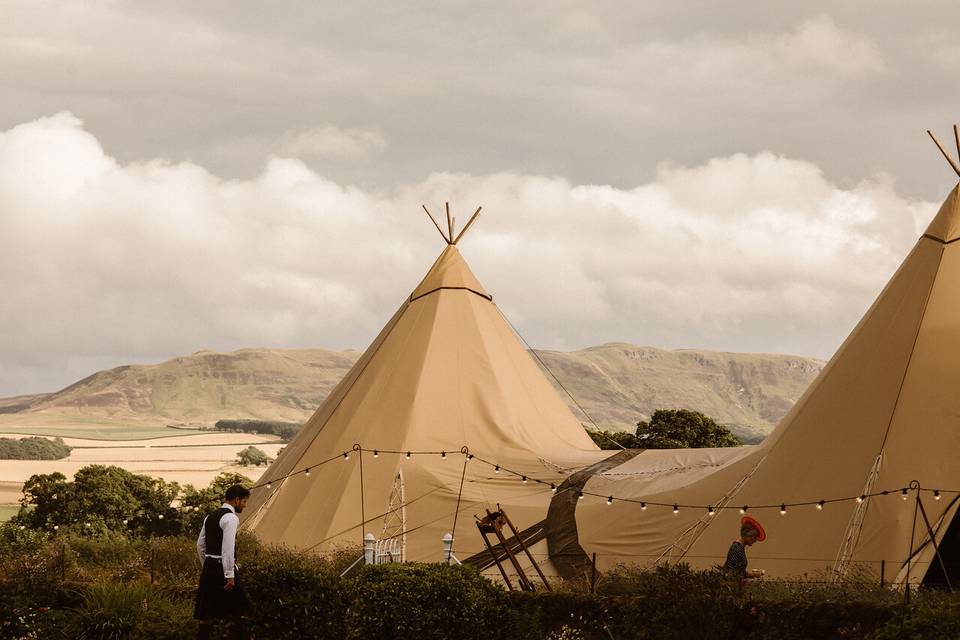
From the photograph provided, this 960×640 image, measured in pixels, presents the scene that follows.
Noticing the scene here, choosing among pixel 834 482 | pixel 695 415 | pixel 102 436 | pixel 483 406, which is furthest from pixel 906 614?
pixel 102 436

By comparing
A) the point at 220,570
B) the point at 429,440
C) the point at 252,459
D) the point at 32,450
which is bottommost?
the point at 252,459

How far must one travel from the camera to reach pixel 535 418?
2139 cm

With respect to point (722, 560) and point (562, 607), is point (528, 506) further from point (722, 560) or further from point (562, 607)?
point (562, 607)

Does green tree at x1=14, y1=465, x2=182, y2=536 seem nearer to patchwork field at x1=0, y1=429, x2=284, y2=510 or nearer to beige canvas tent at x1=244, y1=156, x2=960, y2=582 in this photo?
beige canvas tent at x1=244, y1=156, x2=960, y2=582

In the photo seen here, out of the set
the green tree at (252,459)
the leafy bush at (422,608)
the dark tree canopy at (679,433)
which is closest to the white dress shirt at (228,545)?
the leafy bush at (422,608)

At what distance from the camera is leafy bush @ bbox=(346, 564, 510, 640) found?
10711 mm

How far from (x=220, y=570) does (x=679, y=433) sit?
2584 centimetres

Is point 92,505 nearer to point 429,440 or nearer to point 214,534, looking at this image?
point 429,440

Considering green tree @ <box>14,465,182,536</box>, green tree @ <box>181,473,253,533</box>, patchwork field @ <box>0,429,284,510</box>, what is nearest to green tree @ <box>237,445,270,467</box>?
patchwork field @ <box>0,429,284,510</box>

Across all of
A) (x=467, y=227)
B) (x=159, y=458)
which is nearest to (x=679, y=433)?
(x=467, y=227)

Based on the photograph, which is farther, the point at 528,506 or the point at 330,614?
the point at 528,506

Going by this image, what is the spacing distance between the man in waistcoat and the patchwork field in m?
71.7

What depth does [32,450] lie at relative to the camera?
147 meters

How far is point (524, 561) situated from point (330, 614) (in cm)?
677
